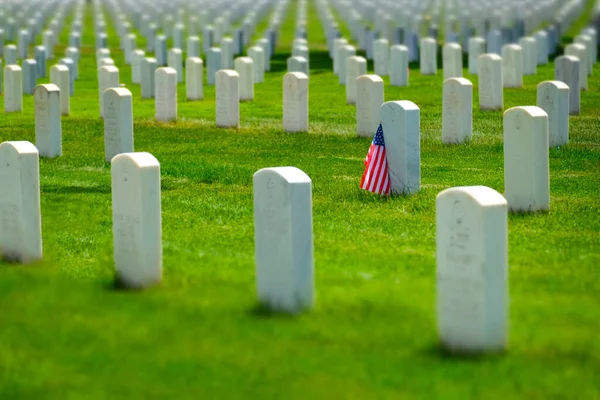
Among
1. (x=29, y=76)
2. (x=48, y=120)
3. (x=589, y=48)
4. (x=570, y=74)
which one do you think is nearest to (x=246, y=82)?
(x=29, y=76)

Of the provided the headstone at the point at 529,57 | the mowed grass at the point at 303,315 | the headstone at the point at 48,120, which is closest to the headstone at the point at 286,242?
the mowed grass at the point at 303,315

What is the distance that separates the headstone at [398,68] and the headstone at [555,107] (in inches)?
426

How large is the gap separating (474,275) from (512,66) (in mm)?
20301

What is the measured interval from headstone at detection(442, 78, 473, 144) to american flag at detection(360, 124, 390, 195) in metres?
4.25

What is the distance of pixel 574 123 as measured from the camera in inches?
833

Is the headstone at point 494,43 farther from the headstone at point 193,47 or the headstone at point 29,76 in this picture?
the headstone at point 29,76

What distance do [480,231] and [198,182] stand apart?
8.21 meters

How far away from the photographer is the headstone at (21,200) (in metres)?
11.0

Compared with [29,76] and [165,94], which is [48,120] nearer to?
[165,94]

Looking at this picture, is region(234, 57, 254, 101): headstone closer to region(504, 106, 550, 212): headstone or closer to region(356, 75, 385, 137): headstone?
region(356, 75, 385, 137): headstone

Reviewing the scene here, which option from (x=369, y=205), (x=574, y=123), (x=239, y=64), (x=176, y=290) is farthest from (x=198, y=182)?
(x=239, y=64)

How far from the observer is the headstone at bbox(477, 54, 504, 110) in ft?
73.9

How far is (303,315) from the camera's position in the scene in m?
8.84

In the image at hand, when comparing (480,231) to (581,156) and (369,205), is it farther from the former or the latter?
(581,156)
